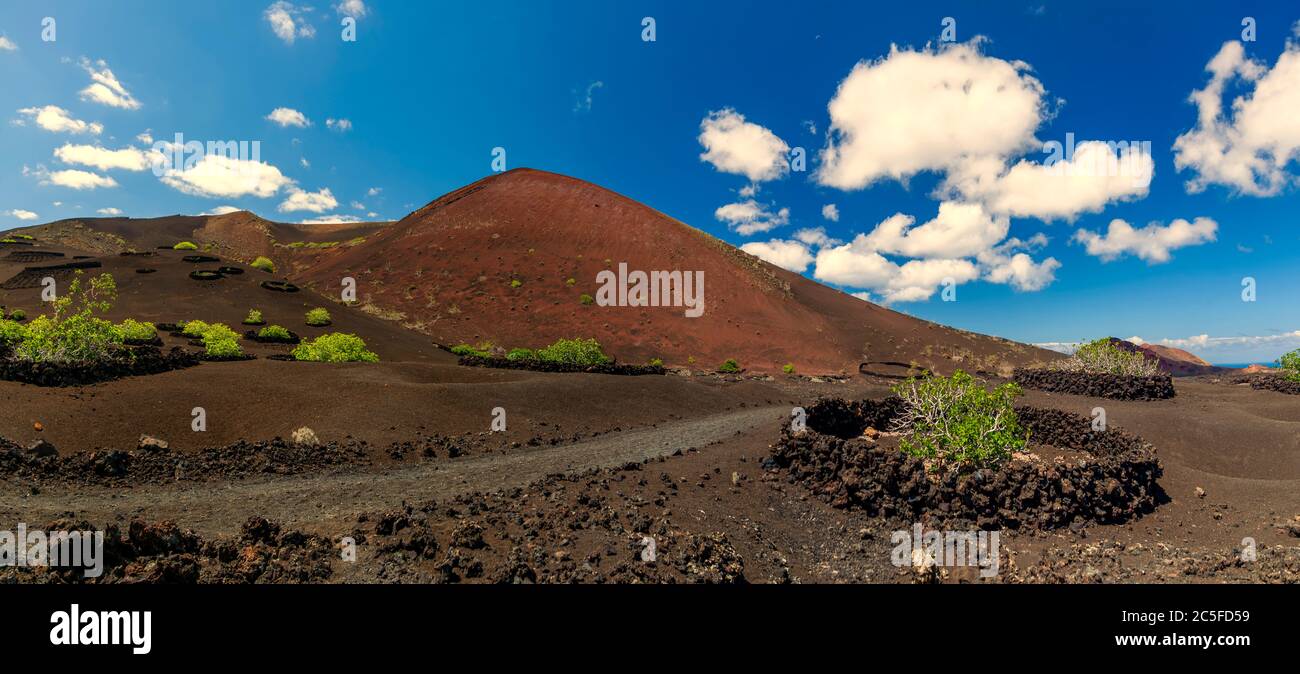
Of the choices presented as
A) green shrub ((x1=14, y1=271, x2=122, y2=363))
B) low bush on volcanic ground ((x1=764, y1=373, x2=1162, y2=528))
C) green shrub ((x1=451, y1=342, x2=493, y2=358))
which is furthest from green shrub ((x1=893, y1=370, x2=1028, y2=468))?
green shrub ((x1=451, y1=342, x2=493, y2=358))

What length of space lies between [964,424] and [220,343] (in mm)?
24111

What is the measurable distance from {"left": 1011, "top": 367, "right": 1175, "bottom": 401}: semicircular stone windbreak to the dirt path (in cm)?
1621

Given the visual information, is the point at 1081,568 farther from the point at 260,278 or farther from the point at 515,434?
the point at 260,278

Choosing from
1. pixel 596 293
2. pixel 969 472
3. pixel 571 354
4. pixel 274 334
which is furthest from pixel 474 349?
pixel 969 472

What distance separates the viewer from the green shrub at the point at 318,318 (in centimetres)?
3303

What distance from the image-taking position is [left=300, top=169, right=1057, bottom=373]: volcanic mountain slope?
44.9 m

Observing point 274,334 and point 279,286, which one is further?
point 279,286

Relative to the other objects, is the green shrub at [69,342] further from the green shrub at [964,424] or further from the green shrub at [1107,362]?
the green shrub at [1107,362]

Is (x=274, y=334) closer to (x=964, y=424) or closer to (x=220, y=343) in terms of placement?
(x=220, y=343)

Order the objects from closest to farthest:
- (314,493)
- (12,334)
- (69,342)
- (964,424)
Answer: (314,493), (964,424), (69,342), (12,334)

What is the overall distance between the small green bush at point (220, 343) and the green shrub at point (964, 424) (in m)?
20.5

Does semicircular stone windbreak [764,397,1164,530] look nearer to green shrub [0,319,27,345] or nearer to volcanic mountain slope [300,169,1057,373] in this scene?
green shrub [0,319,27,345]

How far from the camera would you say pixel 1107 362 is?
2148 cm
